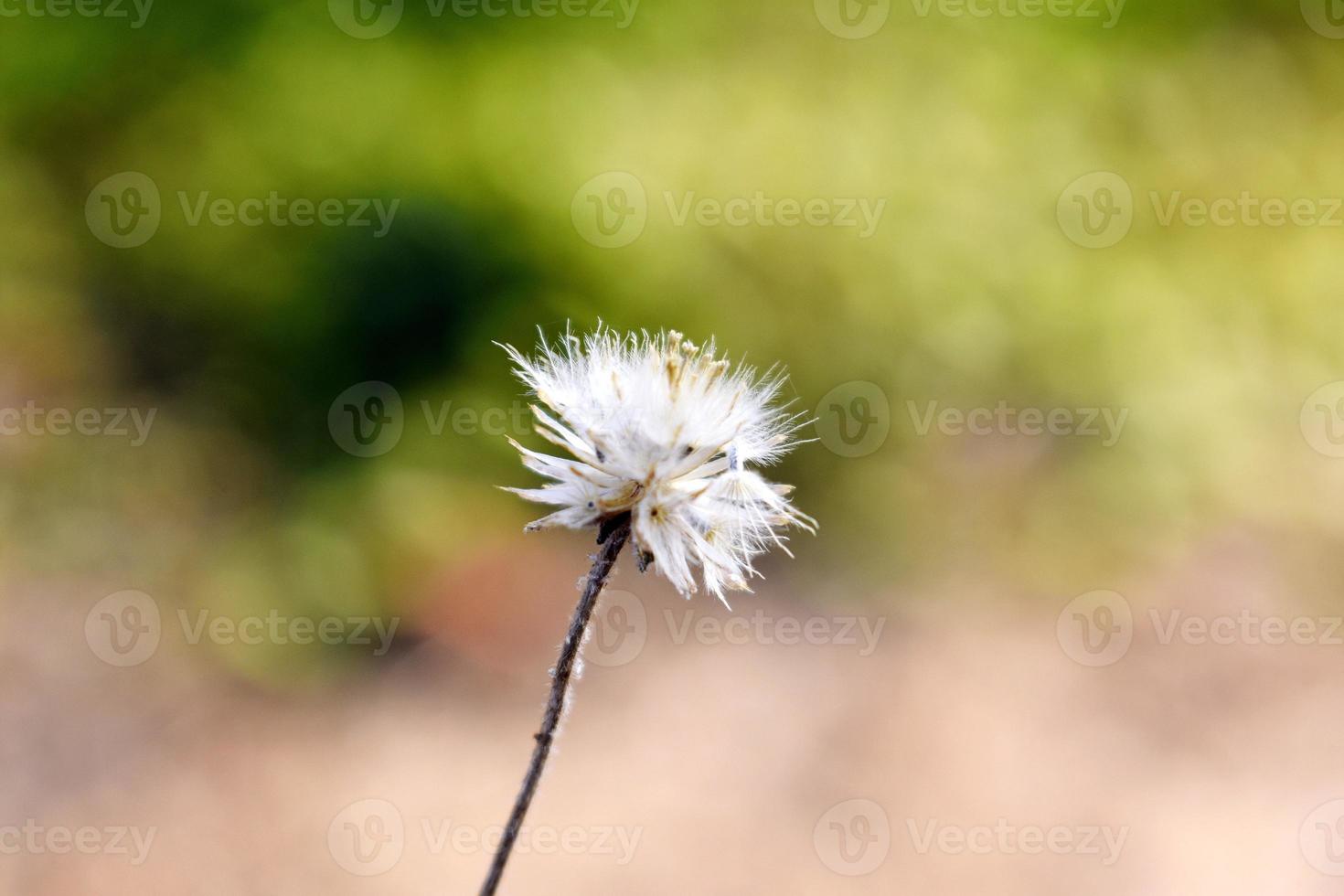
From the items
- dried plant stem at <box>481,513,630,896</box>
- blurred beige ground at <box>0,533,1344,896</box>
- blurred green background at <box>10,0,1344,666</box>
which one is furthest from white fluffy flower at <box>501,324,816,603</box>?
blurred green background at <box>10,0,1344,666</box>

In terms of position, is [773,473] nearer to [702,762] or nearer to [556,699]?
[702,762]

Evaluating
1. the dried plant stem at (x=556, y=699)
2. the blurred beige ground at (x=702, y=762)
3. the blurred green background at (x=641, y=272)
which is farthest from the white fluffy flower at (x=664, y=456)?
the blurred green background at (x=641, y=272)

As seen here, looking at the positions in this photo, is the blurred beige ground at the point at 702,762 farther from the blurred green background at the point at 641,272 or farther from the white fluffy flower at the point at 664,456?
the white fluffy flower at the point at 664,456

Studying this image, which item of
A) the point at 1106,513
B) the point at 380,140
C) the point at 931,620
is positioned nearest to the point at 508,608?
the point at 931,620

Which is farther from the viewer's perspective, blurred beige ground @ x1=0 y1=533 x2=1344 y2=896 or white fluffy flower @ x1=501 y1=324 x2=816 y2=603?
blurred beige ground @ x1=0 y1=533 x2=1344 y2=896

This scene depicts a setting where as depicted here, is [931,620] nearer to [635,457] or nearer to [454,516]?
[454,516]

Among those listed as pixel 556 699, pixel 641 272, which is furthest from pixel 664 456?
pixel 641 272

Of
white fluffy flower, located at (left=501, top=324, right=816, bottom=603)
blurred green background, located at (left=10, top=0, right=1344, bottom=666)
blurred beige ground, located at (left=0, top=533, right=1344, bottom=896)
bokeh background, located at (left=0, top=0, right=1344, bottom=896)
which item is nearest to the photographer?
white fluffy flower, located at (left=501, top=324, right=816, bottom=603)

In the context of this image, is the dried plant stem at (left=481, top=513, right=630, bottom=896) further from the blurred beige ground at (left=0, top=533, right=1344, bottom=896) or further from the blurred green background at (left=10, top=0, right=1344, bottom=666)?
the blurred green background at (left=10, top=0, right=1344, bottom=666)

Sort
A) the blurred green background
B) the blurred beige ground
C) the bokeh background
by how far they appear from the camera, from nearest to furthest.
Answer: the blurred beige ground < the bokeh background < the blurred green background
